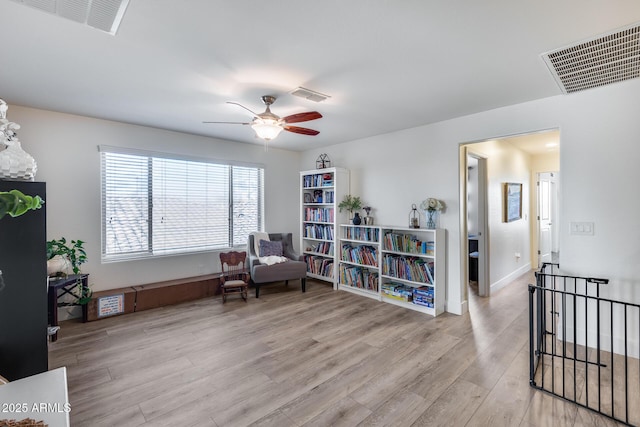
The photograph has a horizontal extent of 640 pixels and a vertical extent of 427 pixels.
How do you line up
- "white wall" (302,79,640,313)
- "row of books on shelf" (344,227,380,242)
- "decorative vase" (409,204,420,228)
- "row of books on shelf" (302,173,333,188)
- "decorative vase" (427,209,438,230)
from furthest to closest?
"row of books on shelf" (302,173,333,188) < "row of books on shelf" (344,227,380,242) < "decorative vase" (409,204,420,228) < "decorative vase" (427,209,438,230) < "white wall" (302,79,640,313)

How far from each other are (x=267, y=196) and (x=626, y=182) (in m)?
4.82

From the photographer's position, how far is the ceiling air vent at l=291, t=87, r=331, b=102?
9.26ft

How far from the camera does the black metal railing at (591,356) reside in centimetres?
203

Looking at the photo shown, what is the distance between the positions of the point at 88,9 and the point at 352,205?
12.9 feet

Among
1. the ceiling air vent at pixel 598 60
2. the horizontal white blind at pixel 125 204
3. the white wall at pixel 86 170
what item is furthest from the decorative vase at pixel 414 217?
the horizontal white blind at pixel 125 204

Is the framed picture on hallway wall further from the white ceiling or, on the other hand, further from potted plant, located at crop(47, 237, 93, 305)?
potted plant, located at crop(47, 237, 93, 305)

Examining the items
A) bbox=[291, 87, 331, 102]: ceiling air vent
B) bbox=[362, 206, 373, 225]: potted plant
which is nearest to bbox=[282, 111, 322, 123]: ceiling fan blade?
bbox=[291, 87, 331, 102]: ceiling air vent

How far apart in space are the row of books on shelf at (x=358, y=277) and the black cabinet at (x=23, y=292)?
3724 mm

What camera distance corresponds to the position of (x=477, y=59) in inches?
90.4

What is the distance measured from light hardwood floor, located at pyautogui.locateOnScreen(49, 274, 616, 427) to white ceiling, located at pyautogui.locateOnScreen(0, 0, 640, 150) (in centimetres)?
256

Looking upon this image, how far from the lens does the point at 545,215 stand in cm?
634

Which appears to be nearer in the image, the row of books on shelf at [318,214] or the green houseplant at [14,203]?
the green houseplant at [14,203]

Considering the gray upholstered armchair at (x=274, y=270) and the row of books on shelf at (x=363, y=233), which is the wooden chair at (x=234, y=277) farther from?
the row of books on shelf at (x=363, y=233)

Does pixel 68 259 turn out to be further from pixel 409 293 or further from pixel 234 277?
pixel 409 293
